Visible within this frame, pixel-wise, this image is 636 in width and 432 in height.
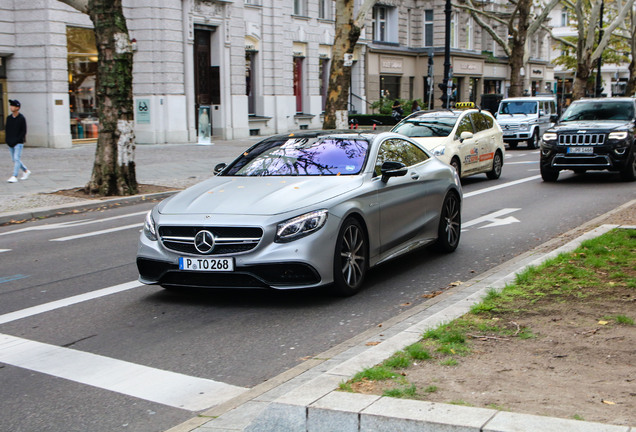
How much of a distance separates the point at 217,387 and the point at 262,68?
34020 millimetres

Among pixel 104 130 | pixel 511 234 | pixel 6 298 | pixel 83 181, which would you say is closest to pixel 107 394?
pixel 6 298

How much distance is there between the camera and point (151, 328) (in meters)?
6.44

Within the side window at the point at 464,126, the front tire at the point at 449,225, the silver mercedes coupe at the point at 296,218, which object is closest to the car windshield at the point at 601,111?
the side window at the point at 464,126

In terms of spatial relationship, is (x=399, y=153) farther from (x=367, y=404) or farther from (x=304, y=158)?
(x=367, y=404)

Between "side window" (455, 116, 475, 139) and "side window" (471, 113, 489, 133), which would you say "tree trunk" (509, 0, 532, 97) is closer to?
"side window" (471, 113, 489, 133)

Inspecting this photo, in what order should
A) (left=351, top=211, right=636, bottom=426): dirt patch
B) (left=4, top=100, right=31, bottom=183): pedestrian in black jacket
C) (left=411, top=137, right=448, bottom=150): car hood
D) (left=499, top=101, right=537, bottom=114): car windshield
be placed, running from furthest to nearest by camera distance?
(left=499, top=101, right=537, bottom=114): car windshield
(left=4, top=100, right=31, bottom=183): pedestrian in black jacket
(left=411, top=137, right=448, bottom=150): car hood
(left=351, top=211, right=636, bottom=426): dirt patch

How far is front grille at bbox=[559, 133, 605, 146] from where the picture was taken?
1711 cm

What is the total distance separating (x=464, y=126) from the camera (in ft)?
57.6

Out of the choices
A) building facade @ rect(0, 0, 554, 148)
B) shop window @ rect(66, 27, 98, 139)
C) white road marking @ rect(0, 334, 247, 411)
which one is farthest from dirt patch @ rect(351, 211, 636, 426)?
shop window @ rect(66, 27, 98, 139)

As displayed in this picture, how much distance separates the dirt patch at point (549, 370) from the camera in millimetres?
4055

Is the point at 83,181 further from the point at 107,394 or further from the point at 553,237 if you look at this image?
the point at 107,394

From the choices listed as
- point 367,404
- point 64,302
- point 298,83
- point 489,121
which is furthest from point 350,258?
point 298,83

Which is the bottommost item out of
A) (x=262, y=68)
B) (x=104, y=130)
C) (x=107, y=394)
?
(x=107, y=394)

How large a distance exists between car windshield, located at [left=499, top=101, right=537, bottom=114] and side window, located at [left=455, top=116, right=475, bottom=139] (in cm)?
1520
